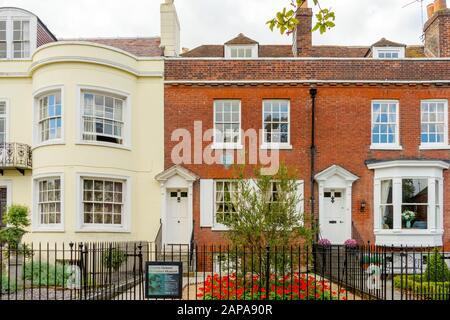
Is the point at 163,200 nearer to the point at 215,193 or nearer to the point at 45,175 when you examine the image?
the point at 215,193

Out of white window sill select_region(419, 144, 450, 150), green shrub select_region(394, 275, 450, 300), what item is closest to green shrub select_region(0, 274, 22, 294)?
green shrub select_region(394, 275, 450, 300)

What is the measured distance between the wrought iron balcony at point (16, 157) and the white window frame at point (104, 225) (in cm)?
233

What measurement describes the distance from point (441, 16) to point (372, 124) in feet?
18.7

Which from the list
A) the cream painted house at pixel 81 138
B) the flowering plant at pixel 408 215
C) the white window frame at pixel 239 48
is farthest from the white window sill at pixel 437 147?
the cream painted house at pixel 81 138

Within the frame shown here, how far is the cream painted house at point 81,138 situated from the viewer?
18594 mm

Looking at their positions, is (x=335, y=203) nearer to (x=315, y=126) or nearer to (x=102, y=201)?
(x=315, y=126)

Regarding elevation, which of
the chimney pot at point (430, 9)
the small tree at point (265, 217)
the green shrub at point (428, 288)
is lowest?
the green shrub at point (428, 288)

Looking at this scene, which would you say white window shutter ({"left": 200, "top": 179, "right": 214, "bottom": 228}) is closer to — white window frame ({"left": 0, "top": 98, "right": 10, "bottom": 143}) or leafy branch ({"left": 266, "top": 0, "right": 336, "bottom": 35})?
white window frame ({"left": 0, "top": 98, "right": 10, "bottom": 143})

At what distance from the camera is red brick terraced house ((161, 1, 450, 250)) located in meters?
19.7

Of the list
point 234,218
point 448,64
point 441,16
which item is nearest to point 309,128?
point 448,64

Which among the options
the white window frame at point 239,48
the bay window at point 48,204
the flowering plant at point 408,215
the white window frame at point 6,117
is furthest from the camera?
the white window frame at point 239,48

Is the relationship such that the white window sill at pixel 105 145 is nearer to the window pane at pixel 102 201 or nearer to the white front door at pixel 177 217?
the window pane at pixel 102 201

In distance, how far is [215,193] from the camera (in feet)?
65.2

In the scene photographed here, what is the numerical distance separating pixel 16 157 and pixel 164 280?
35.8ft
